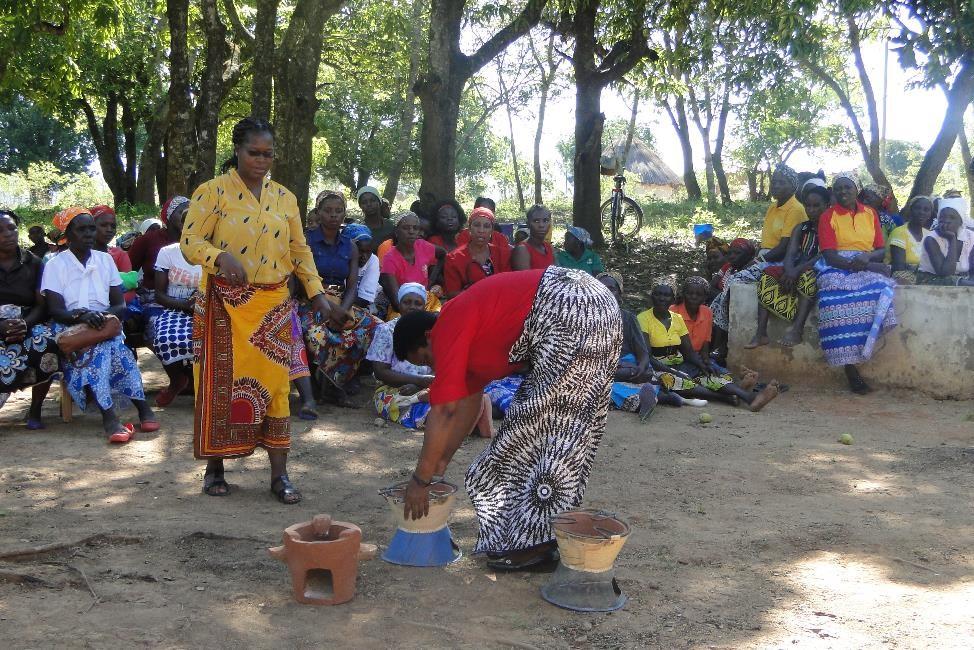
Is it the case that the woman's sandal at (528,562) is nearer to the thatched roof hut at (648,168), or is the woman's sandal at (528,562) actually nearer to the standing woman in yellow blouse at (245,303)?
the standing woman in yellow blouse at (245,303)

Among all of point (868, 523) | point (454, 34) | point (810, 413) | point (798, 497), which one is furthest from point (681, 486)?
point (454, 34)

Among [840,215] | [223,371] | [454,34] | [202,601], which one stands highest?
[454,34]

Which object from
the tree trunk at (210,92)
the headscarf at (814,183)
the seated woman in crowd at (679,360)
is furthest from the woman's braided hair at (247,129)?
the tree trunk at (210,92)

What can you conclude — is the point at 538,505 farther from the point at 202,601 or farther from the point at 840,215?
the point at 840,215

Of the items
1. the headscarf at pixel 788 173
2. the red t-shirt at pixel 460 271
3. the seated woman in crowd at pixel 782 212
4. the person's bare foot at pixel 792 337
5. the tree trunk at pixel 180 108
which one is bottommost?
the person's bare foot at pixel 792 337

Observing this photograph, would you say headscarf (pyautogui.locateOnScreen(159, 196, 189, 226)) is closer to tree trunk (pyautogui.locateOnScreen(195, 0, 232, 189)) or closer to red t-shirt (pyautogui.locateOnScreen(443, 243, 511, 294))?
red t-shirt (pyautogui.locateOnScreen(443, 243, 511, 294))

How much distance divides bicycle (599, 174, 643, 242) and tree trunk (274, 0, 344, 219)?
4.84 meters

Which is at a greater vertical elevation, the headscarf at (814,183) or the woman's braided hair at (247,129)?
the headscarf at (814,183)

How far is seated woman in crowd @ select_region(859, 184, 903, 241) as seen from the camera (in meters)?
8.78

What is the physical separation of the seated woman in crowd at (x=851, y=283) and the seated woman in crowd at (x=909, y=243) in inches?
20.6

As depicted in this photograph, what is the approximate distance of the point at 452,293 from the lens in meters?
7.41

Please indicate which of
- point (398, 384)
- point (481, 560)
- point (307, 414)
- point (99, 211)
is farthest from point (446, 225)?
point (481, 560)

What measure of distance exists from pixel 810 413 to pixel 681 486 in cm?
257

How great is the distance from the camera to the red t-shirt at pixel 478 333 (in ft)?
11.3
